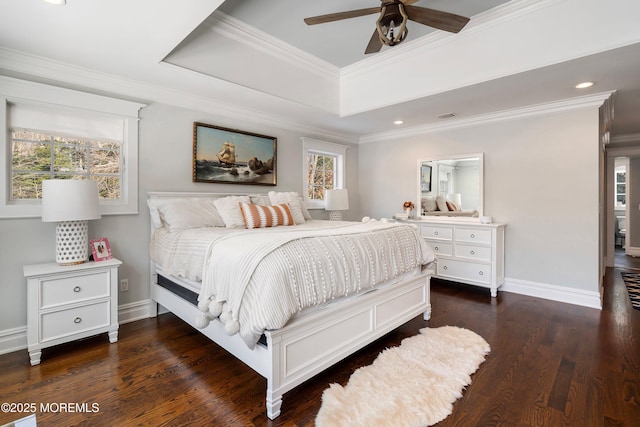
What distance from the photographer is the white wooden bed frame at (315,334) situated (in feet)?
5.39

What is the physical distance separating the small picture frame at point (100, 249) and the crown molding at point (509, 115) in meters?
4.09

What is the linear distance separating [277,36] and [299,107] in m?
0.84

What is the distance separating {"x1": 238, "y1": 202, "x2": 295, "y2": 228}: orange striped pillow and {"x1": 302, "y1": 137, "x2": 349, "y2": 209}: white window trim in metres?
1.32

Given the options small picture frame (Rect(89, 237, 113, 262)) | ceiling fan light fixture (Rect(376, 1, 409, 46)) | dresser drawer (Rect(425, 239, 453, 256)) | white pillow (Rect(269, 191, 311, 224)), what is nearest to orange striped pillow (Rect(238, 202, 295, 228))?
white pillow (Rect(269, 191, 311, 224))

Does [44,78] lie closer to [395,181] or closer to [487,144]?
[395,181]

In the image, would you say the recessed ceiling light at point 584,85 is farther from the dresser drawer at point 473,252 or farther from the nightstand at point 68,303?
the nightstand at point 68,303

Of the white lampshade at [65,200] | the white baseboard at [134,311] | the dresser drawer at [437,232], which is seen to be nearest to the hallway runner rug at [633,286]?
the dresser drawer at [437,232]

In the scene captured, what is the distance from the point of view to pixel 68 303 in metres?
2.28

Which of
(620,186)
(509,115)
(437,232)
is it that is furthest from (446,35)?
(620,186)

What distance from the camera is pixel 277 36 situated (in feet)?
10.0

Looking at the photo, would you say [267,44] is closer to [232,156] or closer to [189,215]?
[232,156]

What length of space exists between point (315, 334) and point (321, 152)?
139 inches

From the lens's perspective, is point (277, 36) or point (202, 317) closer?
point (202, 317)

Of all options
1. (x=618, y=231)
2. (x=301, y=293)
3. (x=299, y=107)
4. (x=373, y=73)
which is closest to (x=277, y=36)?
(x=299, y=107)
